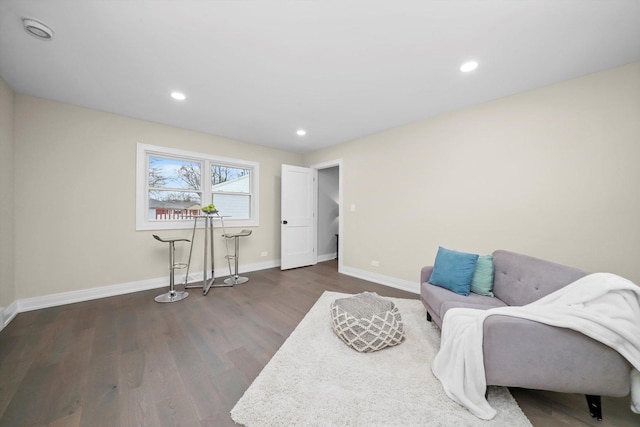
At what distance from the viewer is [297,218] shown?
4.80 metres

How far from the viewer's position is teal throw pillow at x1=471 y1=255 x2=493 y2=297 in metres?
2.14

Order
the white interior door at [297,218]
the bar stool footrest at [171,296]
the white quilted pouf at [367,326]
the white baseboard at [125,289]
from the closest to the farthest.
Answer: the white quilted pouf at [367,326], the white baseboard at [125,289], the bar stool footrest at [171,296], the white interior door at [297,218]

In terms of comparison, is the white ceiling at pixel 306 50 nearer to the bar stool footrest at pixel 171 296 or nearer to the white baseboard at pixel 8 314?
the white baseboard at pixel 8 314

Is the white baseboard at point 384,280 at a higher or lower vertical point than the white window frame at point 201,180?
lower

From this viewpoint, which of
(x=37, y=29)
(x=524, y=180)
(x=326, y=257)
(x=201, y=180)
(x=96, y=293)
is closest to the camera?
(x=37, y=29)

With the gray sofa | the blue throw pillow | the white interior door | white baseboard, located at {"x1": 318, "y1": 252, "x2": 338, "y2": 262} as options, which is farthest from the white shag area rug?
white baseboard, located at {"x1": 318, "y1": 252, "x2": 338, "y2": 262}

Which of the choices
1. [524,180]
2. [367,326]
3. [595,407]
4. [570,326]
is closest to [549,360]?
[570,326]

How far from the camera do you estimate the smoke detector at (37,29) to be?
1585 mm

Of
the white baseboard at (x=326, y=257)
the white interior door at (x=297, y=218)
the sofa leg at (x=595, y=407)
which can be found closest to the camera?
the sofa leg at (x=595, y=407)

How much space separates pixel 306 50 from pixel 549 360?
2.72 m

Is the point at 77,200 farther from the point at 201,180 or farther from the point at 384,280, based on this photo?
the point at 384,280

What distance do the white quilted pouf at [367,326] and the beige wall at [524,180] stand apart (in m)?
1.61

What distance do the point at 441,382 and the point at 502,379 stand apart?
374 mm

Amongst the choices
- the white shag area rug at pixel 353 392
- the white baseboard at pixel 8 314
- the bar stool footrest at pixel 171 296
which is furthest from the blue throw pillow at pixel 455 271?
the white baseboard at pixel 8 314
